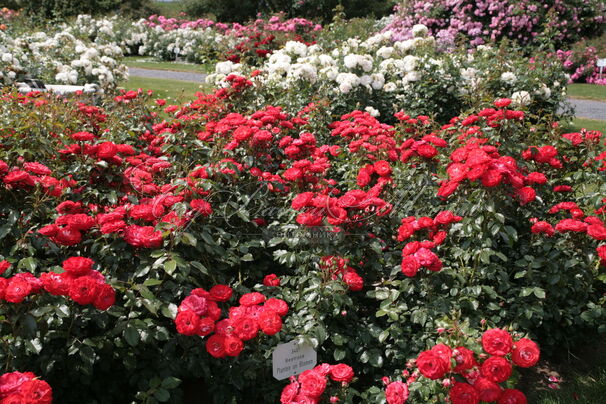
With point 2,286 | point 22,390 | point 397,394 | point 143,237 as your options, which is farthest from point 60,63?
point 397,394

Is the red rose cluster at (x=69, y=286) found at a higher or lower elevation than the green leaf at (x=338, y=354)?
higher

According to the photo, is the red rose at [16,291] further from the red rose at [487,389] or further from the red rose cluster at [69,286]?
the red rose at [487,389]

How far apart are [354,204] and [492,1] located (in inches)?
448

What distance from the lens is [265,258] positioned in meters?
2.82

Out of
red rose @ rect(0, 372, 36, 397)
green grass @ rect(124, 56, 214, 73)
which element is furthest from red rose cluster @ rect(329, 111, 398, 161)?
green grass @ rect(124, 56, 214, 73)

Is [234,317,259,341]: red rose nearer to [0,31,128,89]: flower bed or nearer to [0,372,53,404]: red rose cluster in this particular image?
[0,372,53,404]: red rose cluster

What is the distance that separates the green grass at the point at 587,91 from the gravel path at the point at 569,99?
46cm

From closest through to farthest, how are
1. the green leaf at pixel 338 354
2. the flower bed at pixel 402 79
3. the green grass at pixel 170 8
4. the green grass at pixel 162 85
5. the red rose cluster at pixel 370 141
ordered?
the green leaf at pixel 338 354, the red rose cluster at pixel 370 141, the flower bed at pixel 402 79, the green grass at pixel 162 85, the green grass at pixel 170 8

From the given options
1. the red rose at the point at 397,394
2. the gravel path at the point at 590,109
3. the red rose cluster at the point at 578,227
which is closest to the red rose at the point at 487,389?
the red rose at the point at 397,394

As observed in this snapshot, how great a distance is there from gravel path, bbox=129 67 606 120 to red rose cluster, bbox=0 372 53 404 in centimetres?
813

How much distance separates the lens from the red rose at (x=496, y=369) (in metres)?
1.62

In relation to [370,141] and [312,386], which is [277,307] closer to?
[312,386]

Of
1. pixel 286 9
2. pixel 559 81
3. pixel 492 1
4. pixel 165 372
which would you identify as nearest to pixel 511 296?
pixel 165 372

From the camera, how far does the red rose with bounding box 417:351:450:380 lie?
5.22 ft
